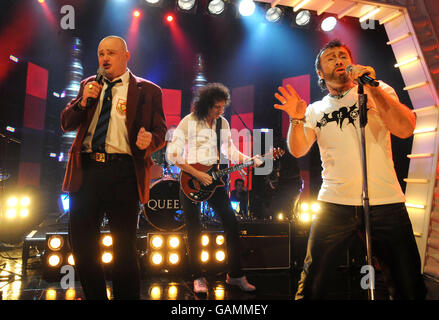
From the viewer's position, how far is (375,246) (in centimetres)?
186

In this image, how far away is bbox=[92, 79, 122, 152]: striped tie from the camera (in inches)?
82.1

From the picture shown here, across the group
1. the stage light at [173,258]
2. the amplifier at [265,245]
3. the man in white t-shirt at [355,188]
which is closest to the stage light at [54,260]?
the stage light at [173,258]

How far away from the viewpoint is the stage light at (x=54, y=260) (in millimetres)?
3840

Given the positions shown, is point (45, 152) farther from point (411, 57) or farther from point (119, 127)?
point (411, 57)

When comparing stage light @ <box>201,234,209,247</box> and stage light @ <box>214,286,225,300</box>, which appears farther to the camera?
stage light @ <box>201,234,209,247</box>

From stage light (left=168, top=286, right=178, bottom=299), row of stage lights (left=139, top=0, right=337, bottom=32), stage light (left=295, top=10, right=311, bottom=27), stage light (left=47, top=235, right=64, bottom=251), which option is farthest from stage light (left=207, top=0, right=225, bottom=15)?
stage light (left=168, top=286, right=178, bottom=299)

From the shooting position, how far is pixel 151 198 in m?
4.63

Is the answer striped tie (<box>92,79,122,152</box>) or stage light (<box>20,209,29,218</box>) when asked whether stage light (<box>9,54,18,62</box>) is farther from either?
striped tie (<box>92,79,122,152</box>)

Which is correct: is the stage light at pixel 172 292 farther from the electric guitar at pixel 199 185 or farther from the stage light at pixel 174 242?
the electric guitar at pixel 199 185

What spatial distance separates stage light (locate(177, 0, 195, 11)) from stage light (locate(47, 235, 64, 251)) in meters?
5.18

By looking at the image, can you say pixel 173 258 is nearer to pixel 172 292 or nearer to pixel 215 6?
pixel 172 292

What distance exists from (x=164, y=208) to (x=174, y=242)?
1.88 feet

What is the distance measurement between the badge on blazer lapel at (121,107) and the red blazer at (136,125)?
0.13 feet

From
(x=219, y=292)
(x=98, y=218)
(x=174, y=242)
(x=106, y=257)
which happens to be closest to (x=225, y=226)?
(x=219, y=292)
